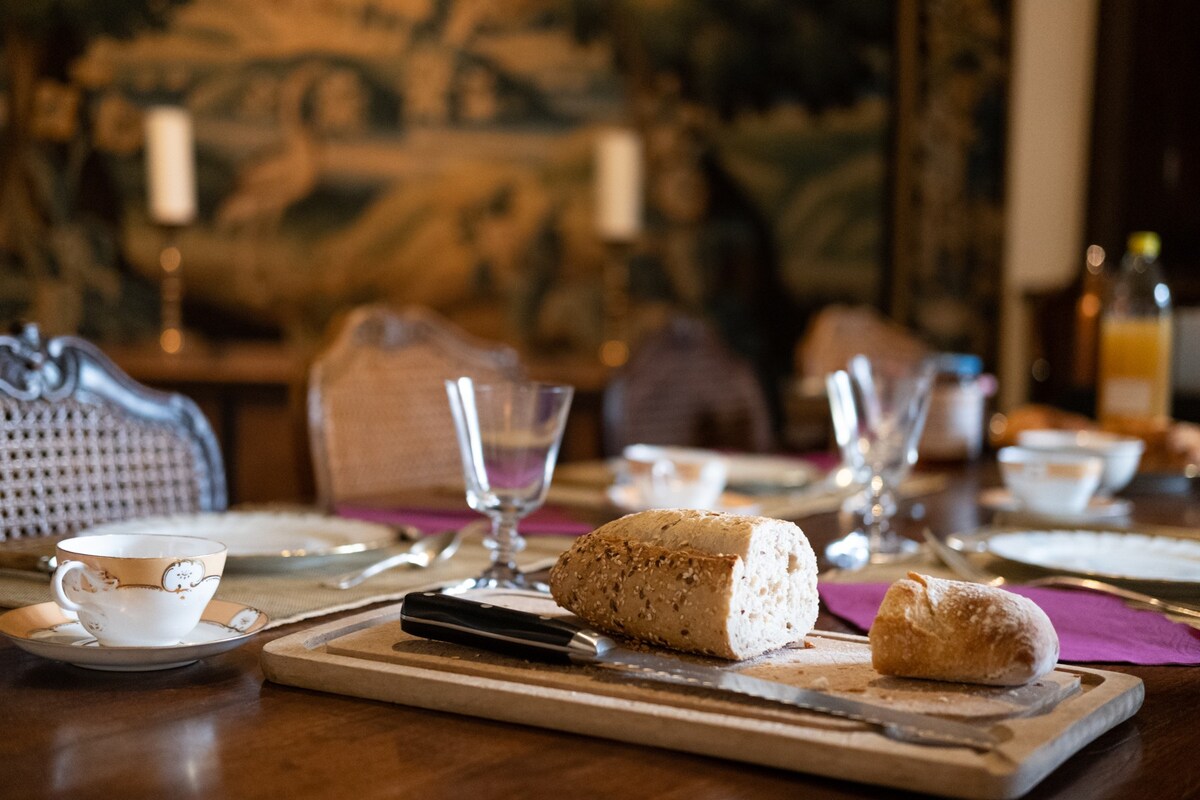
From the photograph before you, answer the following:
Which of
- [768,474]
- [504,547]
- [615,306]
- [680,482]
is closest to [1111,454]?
[768,474]

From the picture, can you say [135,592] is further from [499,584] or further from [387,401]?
[387,401]

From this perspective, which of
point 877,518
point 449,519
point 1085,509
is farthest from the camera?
point 1085,509

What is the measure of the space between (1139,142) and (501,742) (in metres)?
4.63

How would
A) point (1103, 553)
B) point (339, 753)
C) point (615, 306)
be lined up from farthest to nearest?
point (615, 306), point (1103, 553), point (339, 753)

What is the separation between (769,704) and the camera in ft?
2.57

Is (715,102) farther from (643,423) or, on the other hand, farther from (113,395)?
(113,395)

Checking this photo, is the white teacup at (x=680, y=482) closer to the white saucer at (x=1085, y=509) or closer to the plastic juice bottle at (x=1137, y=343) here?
the white saucer at (x=1085, y=509)

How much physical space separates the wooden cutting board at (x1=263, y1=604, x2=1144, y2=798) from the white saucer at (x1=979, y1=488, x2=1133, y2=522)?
874 mm

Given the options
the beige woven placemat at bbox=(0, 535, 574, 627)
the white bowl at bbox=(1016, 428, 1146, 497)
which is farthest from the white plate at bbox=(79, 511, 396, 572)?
the white bowl at bbox=(1016, 428, 1146, 497)

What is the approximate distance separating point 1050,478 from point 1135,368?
0.75 m

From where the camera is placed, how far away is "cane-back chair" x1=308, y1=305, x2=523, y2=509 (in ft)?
6.92

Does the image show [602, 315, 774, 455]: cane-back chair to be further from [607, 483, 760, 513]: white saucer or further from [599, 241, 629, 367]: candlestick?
[599, 241, 629, 367]: candlestick

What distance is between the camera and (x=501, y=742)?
773mm

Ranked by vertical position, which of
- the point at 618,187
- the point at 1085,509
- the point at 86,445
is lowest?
the point at 1085,509
